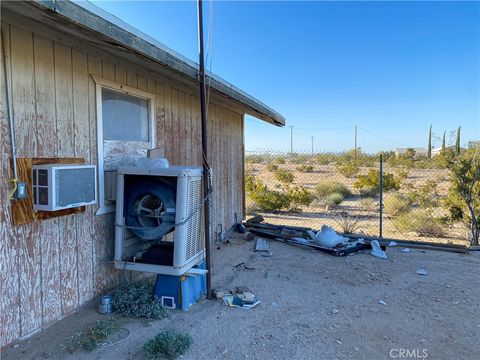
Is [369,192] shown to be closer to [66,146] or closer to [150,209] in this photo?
[150,209]

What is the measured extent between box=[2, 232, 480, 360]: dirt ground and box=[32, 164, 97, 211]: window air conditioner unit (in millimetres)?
1080

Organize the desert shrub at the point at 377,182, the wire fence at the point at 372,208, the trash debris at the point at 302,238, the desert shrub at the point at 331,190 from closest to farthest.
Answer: the trash debris at the point at 302,238, the wire fence at the point at 372,208, the desert shrub at the point at 377,182, the desert shrub at the point at 331,190

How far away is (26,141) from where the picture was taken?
247 cm

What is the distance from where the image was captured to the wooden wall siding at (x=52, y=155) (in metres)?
2.35

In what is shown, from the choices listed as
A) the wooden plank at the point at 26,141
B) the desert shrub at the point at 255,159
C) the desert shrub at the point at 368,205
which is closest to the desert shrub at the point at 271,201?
the desert shrub at the point at 368,205

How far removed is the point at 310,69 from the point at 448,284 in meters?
17.9

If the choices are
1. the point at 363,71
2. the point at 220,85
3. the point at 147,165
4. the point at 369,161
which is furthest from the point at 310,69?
the point at 147,165

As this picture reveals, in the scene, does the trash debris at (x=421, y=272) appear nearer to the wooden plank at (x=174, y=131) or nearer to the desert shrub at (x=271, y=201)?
the wooden plank at (x=174, y=131)

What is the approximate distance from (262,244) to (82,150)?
365cm

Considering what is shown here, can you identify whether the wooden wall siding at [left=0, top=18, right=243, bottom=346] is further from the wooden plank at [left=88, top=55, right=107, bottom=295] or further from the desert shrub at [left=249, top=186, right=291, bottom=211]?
the desert shrub at [left=249, top=186, right=291, bottom=211]

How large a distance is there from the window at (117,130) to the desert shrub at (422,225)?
22.4 ft

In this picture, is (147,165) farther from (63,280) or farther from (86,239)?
(63,280)

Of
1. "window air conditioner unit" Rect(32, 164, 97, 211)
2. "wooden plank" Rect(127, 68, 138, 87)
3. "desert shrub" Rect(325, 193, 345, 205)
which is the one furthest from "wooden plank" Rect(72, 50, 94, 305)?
"desert shrub" Rect(325, 193, 345, 205)

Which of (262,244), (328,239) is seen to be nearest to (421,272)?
(328,239)
